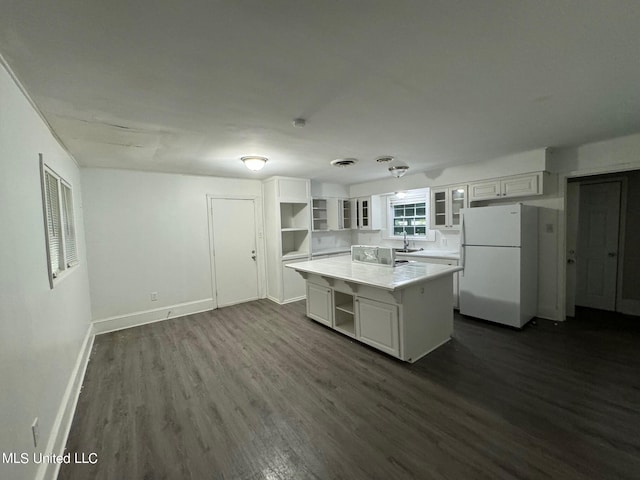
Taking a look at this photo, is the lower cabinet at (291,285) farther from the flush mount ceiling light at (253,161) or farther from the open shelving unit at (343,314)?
the flush mount ceiling light at (253,161)

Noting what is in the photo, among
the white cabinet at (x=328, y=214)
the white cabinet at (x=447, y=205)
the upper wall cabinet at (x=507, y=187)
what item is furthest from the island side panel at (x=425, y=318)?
the white cabinet at (x=328, y=214)

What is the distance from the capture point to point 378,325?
2.96 metres

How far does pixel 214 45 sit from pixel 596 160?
175 inches

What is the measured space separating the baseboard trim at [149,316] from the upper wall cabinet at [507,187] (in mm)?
4804

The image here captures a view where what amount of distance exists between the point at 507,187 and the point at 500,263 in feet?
3.76

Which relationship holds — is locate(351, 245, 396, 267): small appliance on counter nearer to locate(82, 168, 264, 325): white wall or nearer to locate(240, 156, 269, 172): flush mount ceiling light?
locate(240, 156, 269, 172): flush mount ceiling light

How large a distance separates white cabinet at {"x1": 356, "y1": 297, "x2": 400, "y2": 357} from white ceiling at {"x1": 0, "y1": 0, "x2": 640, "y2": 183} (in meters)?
1.85

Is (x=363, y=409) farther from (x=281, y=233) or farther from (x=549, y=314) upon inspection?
(x=281, y=233)

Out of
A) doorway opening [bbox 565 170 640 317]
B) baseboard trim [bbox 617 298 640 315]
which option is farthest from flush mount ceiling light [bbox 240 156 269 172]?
baseboard trim [bbox 617 298 640 315]

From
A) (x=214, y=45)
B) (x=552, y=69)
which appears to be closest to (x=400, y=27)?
(x=214, y=45)

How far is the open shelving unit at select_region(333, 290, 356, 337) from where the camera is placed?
3.47 m

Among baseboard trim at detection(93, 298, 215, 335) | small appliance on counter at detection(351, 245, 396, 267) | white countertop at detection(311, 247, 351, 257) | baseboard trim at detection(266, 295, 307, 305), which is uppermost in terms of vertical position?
small appliance on counter at detection(351, 245, 396, 267)

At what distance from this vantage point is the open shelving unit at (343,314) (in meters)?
3.47

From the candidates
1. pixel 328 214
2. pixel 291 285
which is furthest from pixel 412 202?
pixel 291 285
